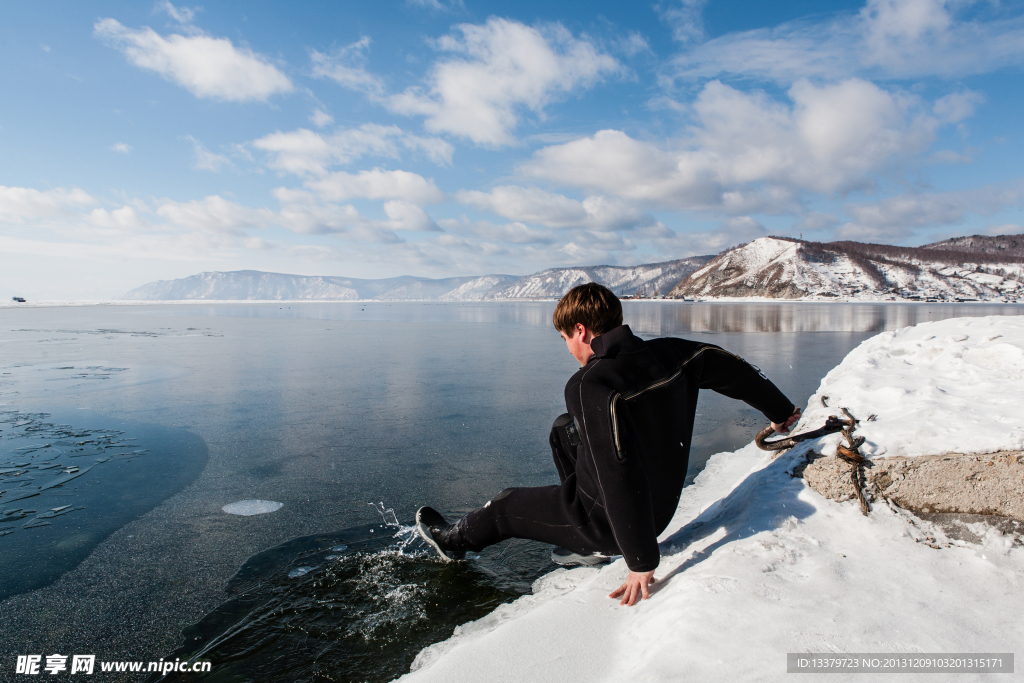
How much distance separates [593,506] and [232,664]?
73.3 inches

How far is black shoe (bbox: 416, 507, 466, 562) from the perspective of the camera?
306cm

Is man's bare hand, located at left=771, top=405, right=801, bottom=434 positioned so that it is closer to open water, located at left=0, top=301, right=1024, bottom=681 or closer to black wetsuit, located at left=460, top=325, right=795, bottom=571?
black wetsuit, located at left=460, top=325, right=795, bottom=571

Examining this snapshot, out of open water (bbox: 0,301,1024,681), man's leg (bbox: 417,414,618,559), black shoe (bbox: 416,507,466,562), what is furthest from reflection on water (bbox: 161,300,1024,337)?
man's leg (bbox: 417,414,618,559)

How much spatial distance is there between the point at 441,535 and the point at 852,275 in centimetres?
16333

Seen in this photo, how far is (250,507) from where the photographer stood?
13.4ft

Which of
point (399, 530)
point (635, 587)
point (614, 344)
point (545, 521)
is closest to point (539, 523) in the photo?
point (545, 521)

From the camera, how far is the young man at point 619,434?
2080mm

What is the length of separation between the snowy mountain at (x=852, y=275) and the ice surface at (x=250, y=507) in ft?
465

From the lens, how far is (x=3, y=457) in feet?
16.9

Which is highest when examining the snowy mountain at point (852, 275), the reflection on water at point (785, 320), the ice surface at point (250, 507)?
the snowy mountain at point (852, 275)

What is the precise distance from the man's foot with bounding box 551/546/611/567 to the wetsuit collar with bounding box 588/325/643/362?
1392 mm

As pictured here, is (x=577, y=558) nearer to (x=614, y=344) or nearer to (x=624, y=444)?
(x=624, y=444)

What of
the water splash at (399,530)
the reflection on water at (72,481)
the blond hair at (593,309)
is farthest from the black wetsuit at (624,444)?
the reflection on water at (72,481)

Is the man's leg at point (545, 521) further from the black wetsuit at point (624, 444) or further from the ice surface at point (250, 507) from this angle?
the ice surface at point (250, 507)
